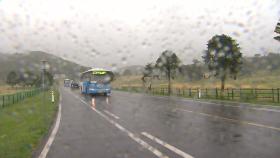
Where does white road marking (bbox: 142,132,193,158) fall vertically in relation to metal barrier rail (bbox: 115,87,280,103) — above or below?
below

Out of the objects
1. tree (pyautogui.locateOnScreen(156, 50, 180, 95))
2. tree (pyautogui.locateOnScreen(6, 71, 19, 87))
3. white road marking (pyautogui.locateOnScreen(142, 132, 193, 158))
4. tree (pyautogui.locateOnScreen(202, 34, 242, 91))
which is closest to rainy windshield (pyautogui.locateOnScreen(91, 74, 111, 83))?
tree (pyautogui.locateOnScreen(202, 34, 242, 91))

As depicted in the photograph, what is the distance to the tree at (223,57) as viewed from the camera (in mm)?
42375

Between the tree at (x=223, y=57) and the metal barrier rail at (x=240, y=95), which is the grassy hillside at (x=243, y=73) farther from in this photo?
the tree at (x=223, y=57)

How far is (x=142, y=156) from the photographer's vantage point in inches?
313

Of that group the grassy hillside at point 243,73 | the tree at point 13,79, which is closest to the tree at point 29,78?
the tree at point 13,79

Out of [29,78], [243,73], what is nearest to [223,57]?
[243,73]

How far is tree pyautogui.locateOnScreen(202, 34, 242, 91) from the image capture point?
4238 cm

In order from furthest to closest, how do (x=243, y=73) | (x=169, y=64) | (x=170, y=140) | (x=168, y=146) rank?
(x=243, y=73), (x=169, y=64), (x=170, y=140), (x=168, y=146)

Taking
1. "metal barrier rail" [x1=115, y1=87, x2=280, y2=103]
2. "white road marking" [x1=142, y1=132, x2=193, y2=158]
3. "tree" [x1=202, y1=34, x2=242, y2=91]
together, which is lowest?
"white road marking" [x1=142, y1=132, x2=193, y2=158]

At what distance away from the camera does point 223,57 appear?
42281 mm

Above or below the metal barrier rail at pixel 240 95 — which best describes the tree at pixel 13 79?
Result: above

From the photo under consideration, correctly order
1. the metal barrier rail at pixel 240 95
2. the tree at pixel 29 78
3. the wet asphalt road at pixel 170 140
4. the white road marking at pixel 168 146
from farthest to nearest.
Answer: the tree at pixel 29 78 → the metal barrier rail at pixel 240 95 → the wet asphalt road at pixel 170 140 → the white road marking at pixel 168 146

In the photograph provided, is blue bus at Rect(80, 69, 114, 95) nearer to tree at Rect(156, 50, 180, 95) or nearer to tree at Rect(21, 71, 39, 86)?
tree at Rect(156, 50, 180, 95)

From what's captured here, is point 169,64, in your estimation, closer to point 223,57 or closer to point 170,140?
point 223,57
